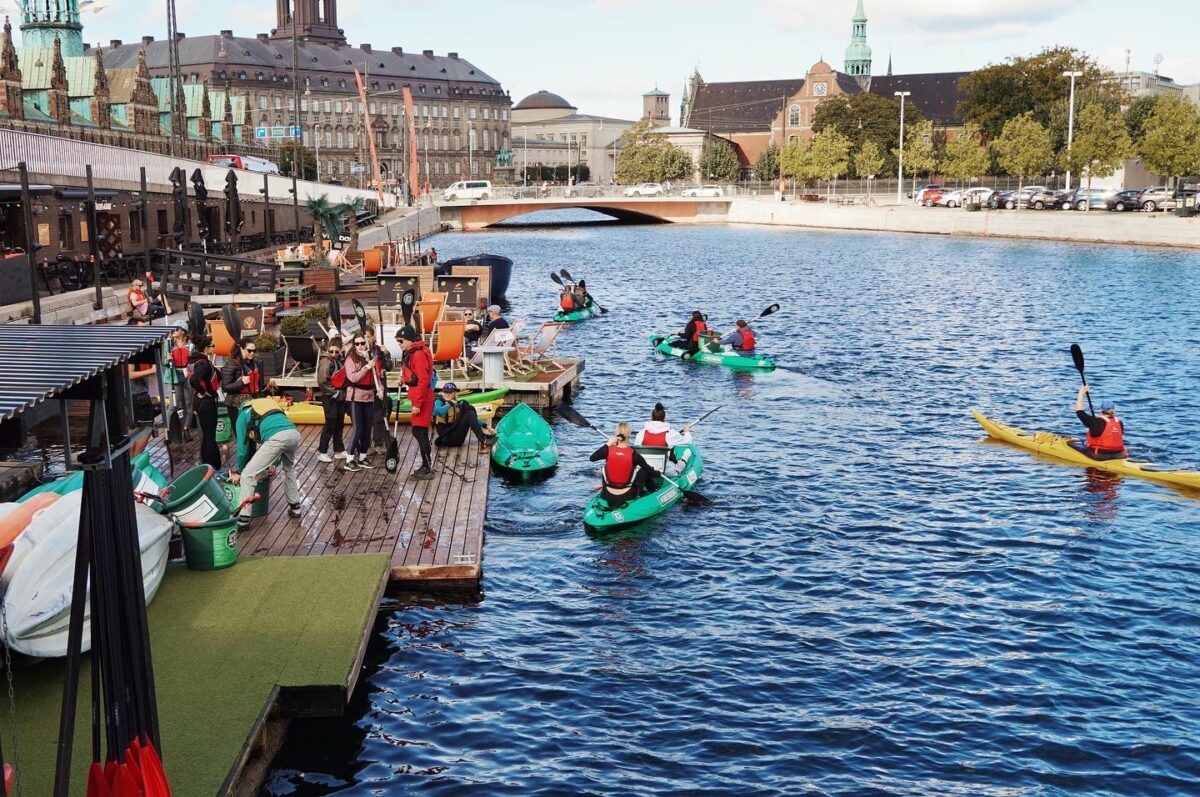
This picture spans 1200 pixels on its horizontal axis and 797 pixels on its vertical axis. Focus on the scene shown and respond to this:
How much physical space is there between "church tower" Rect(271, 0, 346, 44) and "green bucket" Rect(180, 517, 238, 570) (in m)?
186

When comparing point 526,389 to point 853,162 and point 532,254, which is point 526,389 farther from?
point 853,162

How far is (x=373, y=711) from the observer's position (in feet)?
44.2

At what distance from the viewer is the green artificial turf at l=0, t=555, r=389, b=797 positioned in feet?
33.2

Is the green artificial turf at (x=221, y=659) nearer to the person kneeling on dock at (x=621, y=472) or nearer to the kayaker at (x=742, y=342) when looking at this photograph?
the person kneeling on dock at (x=621, y=472)

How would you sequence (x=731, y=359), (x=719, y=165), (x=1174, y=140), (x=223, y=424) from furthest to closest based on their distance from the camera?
1. (x=719, y=165)
2. (x=1174, y=140)
3. (x=731, y=359)
4. (x=223, y=424)

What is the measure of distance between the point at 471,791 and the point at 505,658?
10.1 ft

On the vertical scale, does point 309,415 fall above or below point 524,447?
above

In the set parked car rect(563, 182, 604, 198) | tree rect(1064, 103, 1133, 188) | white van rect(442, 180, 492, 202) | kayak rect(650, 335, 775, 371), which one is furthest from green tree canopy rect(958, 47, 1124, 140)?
kayak rect(650, 335, 775, 371)

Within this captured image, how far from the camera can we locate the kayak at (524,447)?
22.7 m

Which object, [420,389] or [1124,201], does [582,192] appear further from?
[420,389]

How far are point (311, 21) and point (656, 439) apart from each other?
186647mm

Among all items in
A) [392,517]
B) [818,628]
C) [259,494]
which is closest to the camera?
[818,628]

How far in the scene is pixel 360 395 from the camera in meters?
19.8

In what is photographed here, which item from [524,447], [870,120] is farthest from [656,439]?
[870,120]
